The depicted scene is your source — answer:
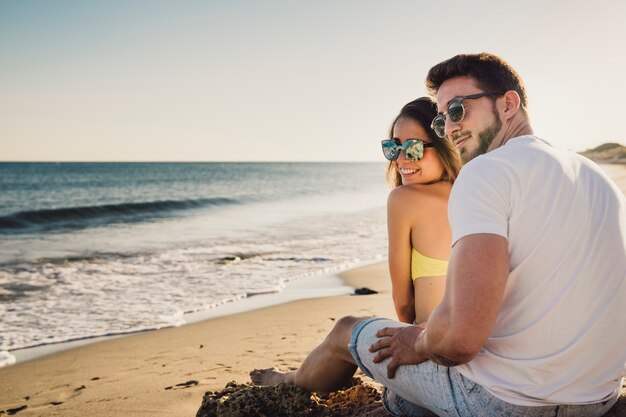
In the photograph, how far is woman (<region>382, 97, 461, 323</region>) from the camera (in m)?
2.97

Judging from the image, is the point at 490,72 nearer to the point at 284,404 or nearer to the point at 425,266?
the point at 425,266

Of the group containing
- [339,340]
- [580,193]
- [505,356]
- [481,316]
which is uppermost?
[580,193]

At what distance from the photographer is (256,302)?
7.31 metres

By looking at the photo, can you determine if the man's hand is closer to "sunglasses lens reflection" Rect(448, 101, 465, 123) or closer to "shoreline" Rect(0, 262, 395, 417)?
"sunglasses lens reflection" Rect(448, 101, 465, 123)

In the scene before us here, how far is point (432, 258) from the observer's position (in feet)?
9.70

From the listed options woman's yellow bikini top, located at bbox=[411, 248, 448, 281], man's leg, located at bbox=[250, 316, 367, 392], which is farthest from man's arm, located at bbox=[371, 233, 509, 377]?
woman's yellow bikini top, located at bbox=[411, 248, 448, 281]

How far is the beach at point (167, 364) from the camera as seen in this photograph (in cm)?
389

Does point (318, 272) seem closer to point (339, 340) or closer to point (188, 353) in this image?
point (188, 353)

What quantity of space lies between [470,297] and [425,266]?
1.21 m

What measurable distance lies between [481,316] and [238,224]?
650 inches

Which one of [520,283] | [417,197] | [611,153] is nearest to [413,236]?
[417,197]

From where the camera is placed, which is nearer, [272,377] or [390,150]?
[390,150]

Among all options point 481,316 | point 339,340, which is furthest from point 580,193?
point 339,340

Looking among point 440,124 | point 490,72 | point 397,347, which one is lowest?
point 397,347
